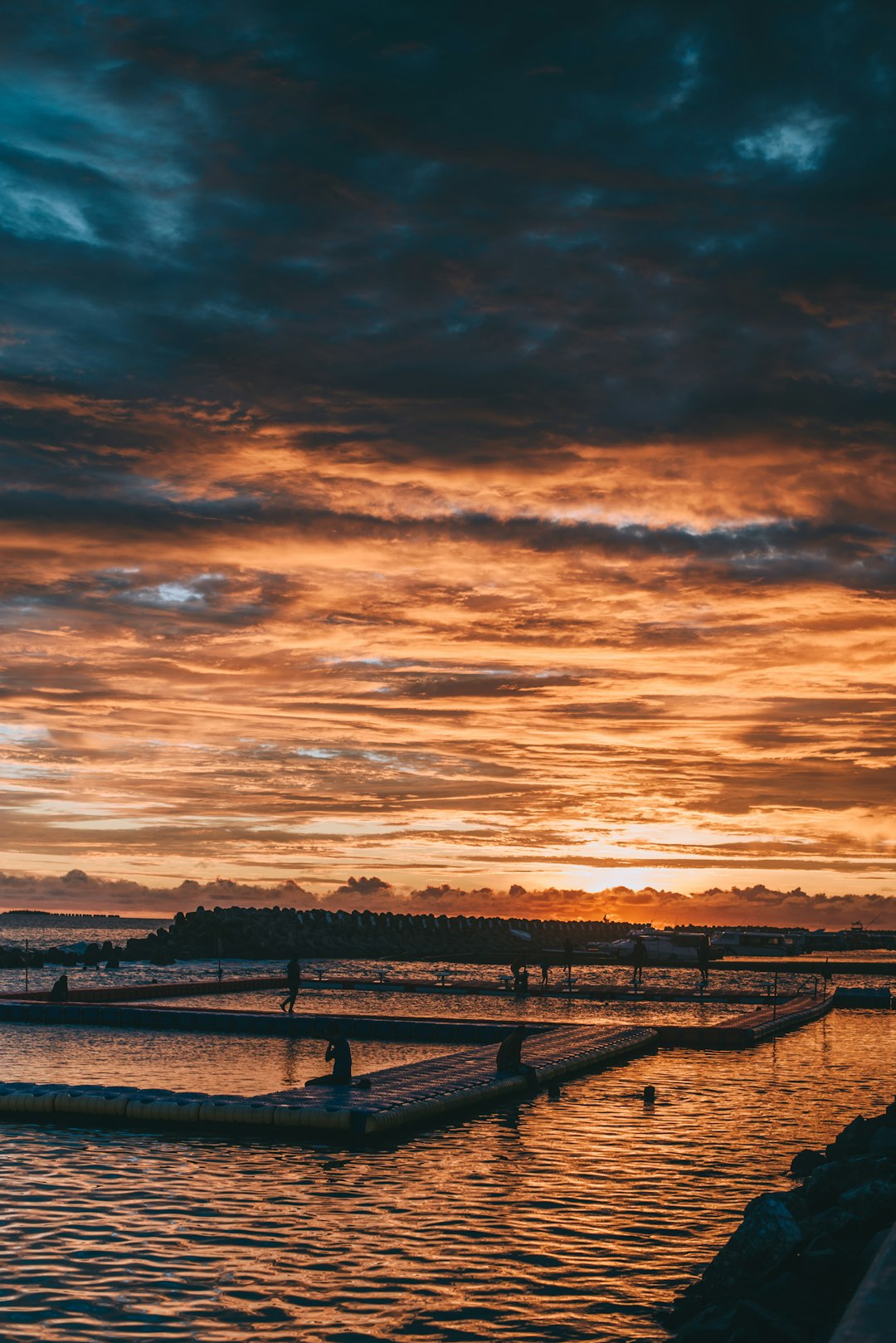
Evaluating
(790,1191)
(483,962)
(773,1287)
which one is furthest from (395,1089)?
(483,962)

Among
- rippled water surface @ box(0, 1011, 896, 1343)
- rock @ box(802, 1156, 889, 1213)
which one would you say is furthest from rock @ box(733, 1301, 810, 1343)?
rock @ box(802, 1156, 889, 1213)

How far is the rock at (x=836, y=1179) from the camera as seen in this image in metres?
15.2

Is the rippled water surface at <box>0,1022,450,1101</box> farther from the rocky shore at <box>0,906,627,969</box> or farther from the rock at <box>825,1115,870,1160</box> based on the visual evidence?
the rocky shore at <box>0,906,627,969</box>

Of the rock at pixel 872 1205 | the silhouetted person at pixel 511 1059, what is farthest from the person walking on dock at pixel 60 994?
the rock at pixel 872 1205

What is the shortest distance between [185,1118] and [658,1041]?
61.5 feet

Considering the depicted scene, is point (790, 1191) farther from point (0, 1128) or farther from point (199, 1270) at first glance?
point (0, 1128)

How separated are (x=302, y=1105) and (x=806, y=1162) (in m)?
7.75

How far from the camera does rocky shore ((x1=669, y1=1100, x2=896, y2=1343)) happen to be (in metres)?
10.6

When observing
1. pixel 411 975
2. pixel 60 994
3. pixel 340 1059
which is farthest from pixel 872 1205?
pixel 411 975

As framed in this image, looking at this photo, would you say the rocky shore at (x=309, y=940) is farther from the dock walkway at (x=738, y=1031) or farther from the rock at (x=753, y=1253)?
the rock at (x=753, y=1253)

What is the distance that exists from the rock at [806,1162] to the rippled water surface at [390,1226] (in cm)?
59

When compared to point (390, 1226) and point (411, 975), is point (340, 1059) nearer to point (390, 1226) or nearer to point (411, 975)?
point (390, 1226)

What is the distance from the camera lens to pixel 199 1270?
42.2ft

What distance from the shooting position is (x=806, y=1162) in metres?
18.0
